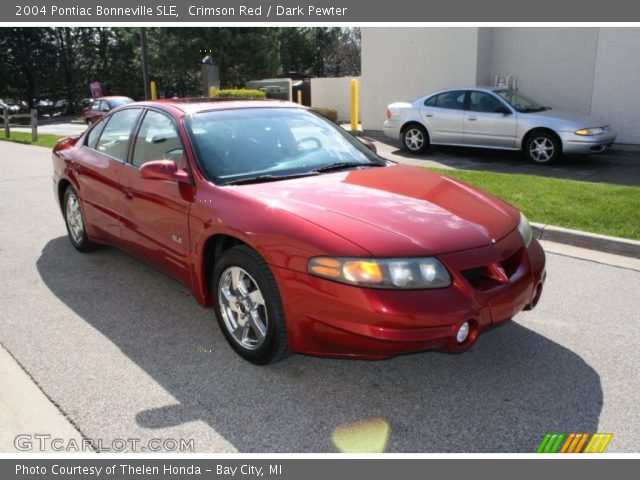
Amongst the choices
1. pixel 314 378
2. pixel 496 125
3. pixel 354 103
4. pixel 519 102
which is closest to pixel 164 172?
pixel 314 378

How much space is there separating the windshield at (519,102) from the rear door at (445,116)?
811mm

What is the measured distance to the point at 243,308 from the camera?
345cm

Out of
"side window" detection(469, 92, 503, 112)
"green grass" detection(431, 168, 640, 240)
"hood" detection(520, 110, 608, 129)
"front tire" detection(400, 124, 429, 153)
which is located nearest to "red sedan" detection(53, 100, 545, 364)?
"green grass" detection(431, 168, 640, 240)

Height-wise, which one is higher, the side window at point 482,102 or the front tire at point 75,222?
the side window at point 482,102

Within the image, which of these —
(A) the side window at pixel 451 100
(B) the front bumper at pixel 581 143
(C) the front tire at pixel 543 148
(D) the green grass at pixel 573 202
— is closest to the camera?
(D) the green grass at pixel 573 202

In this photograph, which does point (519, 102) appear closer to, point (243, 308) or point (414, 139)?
point (414, 139)

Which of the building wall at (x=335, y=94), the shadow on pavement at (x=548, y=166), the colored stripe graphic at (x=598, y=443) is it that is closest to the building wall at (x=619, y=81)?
the shadow on pavement at (x=548, y=166)

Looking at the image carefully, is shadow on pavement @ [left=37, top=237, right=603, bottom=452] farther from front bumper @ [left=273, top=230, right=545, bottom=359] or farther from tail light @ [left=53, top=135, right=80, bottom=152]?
tail light @ [left=53, top=135, right=80, bottom=152]

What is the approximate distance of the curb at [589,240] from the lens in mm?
5402

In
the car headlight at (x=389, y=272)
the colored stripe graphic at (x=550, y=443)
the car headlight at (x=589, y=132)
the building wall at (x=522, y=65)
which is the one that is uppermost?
the building wall at (x=522, y=65)

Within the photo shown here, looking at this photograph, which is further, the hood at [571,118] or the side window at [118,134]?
the hood at [571,118]

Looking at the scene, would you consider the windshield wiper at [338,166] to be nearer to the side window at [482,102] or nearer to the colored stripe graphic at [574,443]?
the colored stripe graphic at [574,443]

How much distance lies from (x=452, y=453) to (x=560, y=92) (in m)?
12.6

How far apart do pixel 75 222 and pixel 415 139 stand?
8.40 metres
